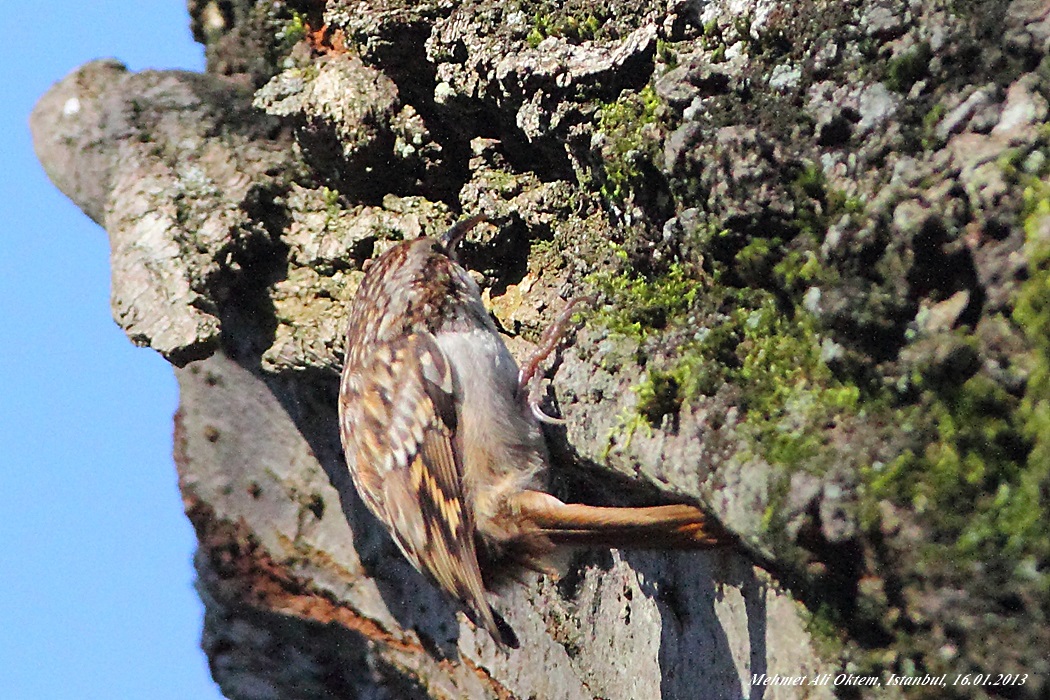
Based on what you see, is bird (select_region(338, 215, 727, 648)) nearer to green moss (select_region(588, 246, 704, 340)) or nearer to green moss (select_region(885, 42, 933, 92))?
green moss (select_region(588, 246, 704, 340))

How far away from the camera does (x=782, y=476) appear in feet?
4.91

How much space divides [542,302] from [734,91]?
80 cm

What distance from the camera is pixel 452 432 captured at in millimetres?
2348

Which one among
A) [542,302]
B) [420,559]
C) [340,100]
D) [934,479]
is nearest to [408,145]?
[340,100]

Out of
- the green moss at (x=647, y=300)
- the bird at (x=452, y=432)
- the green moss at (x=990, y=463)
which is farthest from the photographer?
the bird at (x=452, y=432)

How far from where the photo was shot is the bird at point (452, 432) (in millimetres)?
2258

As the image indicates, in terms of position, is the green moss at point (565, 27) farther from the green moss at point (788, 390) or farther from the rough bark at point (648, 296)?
the green moss at point (788, 390)

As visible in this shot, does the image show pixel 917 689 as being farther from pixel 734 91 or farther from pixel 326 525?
pixel 326 525

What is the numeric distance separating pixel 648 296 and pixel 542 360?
36 centimetres

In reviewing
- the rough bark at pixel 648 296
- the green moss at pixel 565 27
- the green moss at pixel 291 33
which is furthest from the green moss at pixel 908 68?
the green moss at pixel 291 33

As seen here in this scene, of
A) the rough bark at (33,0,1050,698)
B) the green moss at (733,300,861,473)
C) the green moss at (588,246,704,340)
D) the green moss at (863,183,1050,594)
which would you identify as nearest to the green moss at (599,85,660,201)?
the rough bark at (33,0,1050,698)

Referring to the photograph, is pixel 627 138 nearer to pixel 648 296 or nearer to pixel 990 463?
pixel 648 296

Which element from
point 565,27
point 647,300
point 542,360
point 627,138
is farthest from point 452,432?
point 565,27

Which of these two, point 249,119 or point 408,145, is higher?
point 249,119
